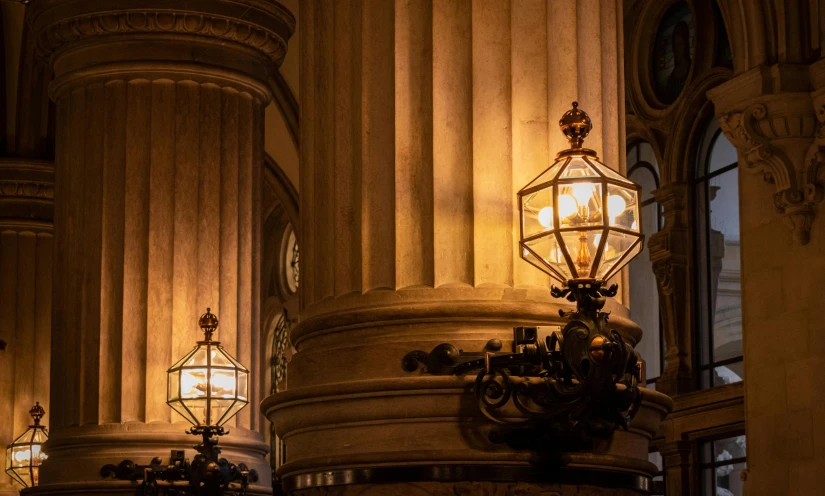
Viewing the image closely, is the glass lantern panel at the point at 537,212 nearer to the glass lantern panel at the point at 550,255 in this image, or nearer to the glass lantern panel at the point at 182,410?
the glass lantern panel at the point at 550,255

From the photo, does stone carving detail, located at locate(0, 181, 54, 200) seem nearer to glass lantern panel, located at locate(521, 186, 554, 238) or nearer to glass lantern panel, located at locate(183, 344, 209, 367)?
glass lantern panel, located at locate(183, 344, 209, 367)

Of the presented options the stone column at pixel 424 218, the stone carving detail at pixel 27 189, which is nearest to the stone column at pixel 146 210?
the stone column at pixel 424 218

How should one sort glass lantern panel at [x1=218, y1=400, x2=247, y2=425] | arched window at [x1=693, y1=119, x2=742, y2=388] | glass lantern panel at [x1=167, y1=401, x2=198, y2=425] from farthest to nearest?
arched window at [x1=693, y1=119, x2=742, y2=388] → glass lantern panel at [x1=218, y1=400, x2=247, y2=425] → glass lantern panel at [x1=167, y1=401, x2=198, y2=425]

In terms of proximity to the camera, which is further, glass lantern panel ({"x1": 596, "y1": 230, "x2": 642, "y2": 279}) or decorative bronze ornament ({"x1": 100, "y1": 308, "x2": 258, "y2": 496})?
decorative bronze ornament ({"x1": 100, "y1": 308, "x2": 258, "y2": 496})

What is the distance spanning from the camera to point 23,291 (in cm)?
2044

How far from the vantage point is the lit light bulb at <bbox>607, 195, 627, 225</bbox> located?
18.4ft

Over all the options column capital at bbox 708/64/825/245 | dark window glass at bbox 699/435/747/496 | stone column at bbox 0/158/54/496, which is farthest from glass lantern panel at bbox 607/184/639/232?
stone column at bbox 0/158/54/496

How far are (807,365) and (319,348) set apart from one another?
7.14m

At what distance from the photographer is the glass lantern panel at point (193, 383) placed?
10.5 metres

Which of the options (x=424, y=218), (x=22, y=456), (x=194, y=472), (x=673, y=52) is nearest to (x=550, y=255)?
(x=424, y=218)

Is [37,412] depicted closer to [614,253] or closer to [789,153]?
[789,153]

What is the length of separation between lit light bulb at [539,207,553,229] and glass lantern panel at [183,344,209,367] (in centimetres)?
532

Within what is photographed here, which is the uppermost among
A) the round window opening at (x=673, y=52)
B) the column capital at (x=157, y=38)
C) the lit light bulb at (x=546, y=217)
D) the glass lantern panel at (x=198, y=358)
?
the round window opening at (x=673, y=52)

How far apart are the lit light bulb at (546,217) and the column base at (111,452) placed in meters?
6.86
